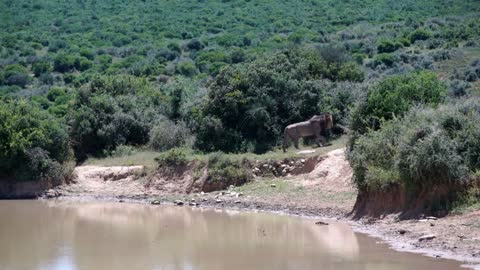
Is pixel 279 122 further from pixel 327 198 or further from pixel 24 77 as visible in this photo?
pixel 24 77

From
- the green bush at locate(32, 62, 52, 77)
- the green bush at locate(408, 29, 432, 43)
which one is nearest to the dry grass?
the green bush at locate(408, 29, 432, 43)

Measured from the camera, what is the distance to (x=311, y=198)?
1136 inches

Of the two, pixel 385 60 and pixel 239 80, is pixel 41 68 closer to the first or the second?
pixel 385 60

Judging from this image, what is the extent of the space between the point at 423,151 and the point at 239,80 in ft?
51.4

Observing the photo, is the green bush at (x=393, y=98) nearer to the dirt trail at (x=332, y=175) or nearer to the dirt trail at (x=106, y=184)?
the dirt trail at (x=332, y=175)

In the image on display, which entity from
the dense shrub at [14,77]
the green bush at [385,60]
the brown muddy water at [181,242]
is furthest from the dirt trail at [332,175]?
the dense shrub at [14,77]

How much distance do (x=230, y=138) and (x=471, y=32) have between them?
971 inches

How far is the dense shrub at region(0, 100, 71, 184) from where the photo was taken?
35.1 meters

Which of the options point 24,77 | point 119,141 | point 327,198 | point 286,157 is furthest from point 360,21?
point 327,198

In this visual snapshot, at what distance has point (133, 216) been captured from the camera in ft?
98.0

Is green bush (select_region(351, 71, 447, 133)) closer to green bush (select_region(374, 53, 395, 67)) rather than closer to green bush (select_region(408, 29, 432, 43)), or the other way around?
green bush (select_region(374, 53, 395, 67))

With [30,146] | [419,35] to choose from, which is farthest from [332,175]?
[419,35]

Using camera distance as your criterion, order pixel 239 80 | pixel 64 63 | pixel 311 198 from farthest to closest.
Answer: pixel 64 63, pixel 239 80, pixel 311 198

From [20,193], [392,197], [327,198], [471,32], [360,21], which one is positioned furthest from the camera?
[360,21]
